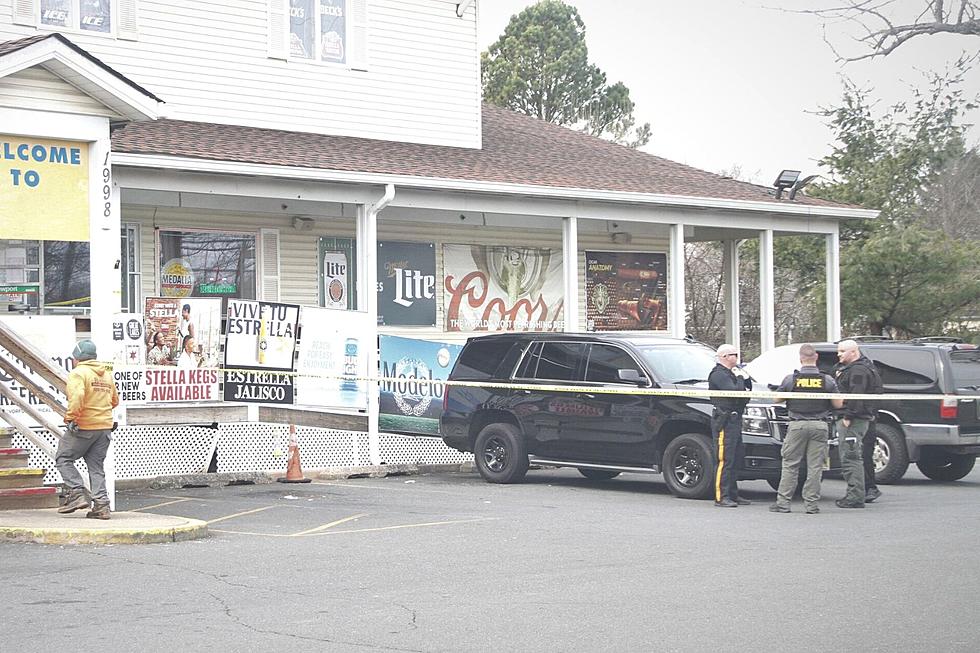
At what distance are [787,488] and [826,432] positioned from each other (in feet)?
2.42

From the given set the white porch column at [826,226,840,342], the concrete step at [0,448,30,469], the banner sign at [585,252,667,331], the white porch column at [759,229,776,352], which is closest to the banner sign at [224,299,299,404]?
the concrete step at [0,448,30,469]

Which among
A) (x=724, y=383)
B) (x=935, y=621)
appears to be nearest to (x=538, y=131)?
(x=724, y=383)

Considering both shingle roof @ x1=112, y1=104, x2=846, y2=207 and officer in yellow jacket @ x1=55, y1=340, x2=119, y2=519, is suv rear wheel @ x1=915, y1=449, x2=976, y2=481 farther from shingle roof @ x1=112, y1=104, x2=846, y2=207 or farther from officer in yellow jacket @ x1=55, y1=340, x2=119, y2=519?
officer in yellow jacket @ x1=55, y1=340, x2=119, y2=519

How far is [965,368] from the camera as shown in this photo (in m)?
16.5

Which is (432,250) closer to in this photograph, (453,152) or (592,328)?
(453,152)

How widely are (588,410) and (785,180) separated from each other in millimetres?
9191

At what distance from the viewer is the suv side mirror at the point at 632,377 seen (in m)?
15.1

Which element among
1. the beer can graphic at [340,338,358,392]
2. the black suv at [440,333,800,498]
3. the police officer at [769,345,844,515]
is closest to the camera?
the police officer at [769,345,844,515]

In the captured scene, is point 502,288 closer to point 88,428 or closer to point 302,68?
point 302,68

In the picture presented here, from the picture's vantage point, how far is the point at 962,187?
4766 cm

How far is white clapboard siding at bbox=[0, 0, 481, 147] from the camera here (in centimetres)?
1945

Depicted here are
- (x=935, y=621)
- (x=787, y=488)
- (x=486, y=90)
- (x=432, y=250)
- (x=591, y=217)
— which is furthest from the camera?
(x=486, y=90)

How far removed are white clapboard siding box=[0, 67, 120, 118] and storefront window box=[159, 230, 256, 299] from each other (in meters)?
6.07

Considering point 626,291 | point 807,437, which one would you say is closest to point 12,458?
point 807,437
